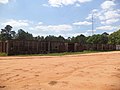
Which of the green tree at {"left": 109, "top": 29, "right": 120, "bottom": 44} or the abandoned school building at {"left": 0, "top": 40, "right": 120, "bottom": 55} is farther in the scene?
the green tree at {"left": 109, "top": 29, "right": 120, "bottom": 44}

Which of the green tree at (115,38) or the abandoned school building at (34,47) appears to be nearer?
the abandoned school building at (34,47)

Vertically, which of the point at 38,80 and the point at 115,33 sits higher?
the point at 115,33

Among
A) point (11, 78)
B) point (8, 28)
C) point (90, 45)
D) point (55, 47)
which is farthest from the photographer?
point (8, 28)

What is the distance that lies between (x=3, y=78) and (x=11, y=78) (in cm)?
37

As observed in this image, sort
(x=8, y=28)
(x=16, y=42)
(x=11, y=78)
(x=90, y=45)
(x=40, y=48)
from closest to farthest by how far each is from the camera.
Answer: (x=11, y=78)
(x=16, y=42)
(x=40, y=48)
(x=90, y=45)
(x=8, y=28)

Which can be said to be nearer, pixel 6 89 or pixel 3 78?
pixel 6 89

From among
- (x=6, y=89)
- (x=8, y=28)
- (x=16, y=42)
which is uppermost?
(x=8, y=28)

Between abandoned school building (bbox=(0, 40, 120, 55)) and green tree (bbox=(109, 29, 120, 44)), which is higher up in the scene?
green tree (bbox=(109, 29, 120, 44))

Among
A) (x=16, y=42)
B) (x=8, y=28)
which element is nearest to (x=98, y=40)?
(x=8, y=28)

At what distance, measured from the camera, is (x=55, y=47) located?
144ft

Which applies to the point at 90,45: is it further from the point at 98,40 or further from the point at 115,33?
the point at 115,33

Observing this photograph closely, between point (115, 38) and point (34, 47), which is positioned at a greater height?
point (115, 38)

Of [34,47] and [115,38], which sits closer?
[34,47]

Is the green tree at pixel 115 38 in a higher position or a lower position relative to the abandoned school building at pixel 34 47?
higher
